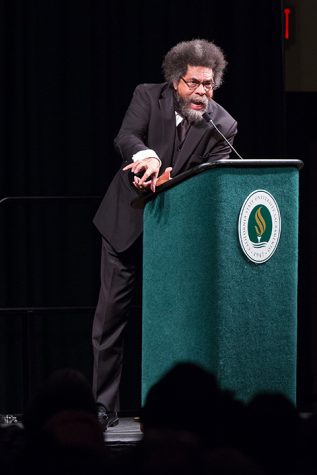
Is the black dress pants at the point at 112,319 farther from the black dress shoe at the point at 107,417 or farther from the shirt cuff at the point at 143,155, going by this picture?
the shirt cuff at the point at 143,155

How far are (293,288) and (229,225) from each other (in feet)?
0.76

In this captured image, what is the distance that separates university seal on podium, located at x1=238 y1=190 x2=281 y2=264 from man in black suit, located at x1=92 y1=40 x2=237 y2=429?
1.92ft

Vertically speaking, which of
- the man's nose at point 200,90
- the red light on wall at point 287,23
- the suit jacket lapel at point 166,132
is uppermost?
the red light on wall at point 287,23

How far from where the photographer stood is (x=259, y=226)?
2.03m

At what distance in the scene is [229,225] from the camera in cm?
199

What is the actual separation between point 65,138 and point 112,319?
57.1 inches

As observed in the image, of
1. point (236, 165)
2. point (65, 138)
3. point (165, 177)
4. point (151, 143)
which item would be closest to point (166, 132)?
point (151, 143)

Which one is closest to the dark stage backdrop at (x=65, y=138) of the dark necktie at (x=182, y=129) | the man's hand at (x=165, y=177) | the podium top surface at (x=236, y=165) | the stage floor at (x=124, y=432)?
the stage floor at (x=124, y=432)

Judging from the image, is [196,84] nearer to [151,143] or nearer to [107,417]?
[151,143]

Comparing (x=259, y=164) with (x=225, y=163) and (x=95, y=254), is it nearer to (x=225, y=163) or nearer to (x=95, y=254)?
(x=225, y=163)

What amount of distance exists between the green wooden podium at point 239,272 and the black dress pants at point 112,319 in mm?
A: 550

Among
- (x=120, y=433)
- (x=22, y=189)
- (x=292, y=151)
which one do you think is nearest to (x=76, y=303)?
(x=22, y=189)

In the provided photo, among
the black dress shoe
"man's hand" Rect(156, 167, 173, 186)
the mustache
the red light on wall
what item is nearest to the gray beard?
the mustache

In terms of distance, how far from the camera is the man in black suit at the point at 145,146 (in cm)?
261
